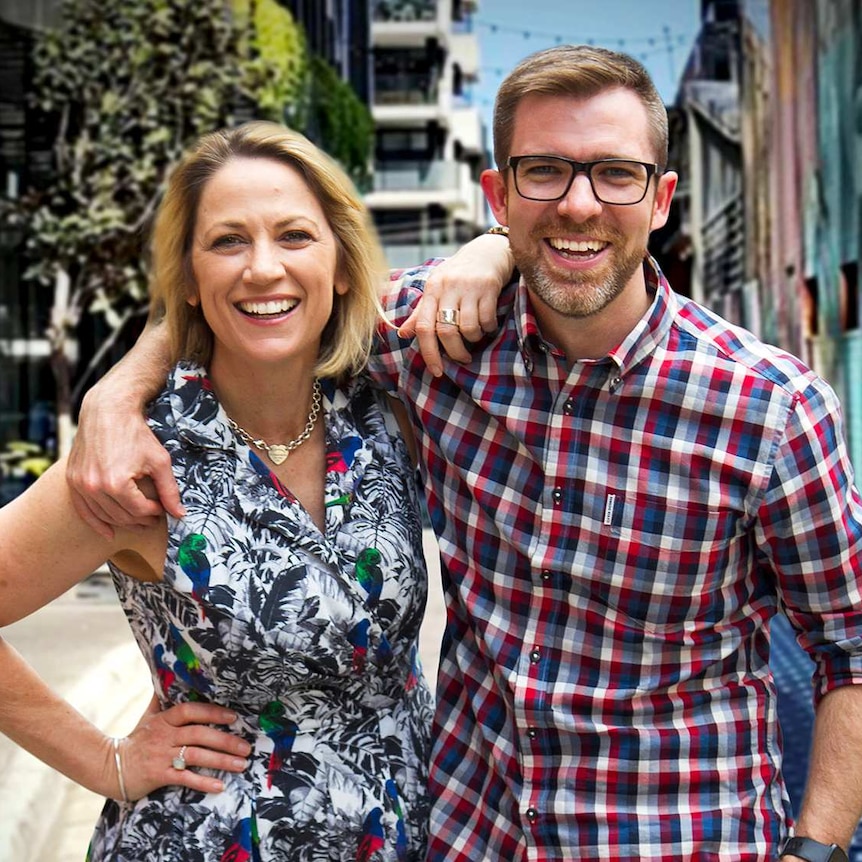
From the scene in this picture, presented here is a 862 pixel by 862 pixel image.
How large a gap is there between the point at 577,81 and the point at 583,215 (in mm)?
196

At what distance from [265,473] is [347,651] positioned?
1.00 ft

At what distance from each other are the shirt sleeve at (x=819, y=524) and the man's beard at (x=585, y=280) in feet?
1.01

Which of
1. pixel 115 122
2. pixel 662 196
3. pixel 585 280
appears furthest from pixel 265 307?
pixel 115 122

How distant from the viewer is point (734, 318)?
11.8 meters

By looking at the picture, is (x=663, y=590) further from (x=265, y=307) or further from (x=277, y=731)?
(x=265, y=307)

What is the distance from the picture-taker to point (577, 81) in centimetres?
178

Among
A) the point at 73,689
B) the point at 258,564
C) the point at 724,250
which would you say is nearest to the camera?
the point at 258,564

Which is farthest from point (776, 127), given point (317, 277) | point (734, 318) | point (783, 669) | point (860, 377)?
A: point (317, 277)

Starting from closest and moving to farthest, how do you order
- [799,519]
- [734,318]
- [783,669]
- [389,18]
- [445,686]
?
[799,519] < [445,686] < [783,669] < [734,318] < [389,18]

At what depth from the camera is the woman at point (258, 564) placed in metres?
1.87

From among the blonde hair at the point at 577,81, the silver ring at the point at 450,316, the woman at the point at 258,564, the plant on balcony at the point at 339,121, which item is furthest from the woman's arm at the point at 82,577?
the plant on balcony at the point at 339,121

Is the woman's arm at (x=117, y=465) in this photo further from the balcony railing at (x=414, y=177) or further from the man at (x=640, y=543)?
the balcony railing at (x=414, y=177)

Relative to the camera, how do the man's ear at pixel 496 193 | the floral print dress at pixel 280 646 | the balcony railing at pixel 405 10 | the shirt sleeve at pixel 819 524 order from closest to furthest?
the shirt sleeve at pixel 819 524 → the floral print dress at pixel 280 646 → the man's ear at pixel 496 193 → the balcony railing at pixel 405 10

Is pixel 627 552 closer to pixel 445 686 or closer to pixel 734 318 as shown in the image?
pixel 445 686
